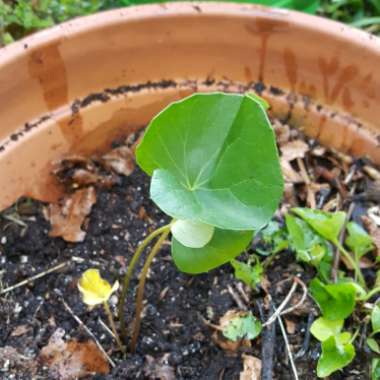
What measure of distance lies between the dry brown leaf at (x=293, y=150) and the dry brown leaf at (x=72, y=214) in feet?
1.32

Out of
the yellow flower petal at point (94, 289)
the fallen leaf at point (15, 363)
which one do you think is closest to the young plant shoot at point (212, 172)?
the yellow flower petal at point (94, 289)

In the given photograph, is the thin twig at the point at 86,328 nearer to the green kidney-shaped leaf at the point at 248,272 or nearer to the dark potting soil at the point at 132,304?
the dark potting soil at the point at 132,304

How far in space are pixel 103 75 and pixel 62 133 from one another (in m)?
0.14

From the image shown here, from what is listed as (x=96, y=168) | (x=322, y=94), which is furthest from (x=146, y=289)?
(x=322, y=94)

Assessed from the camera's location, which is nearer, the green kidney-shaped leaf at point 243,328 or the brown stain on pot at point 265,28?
the green kidney-shaped leaf at point 243,328

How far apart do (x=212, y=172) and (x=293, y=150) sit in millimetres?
460

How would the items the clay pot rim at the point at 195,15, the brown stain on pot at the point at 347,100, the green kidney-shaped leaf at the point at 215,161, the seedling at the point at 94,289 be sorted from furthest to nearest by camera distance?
the brown stain on pot at the point at 347,100 → the clay pot rim at the point at 195,15 → the seedling at the point at 94,289 → the green kidney-shaped leaf at the point at 215,161

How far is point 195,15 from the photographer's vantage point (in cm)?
114

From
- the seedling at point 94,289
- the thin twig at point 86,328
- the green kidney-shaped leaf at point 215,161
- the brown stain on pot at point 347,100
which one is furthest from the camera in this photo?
the brown stain on pot at point 347,100

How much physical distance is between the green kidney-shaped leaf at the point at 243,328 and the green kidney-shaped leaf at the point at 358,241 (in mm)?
232

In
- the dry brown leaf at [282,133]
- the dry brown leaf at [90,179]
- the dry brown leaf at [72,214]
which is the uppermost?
the dry brown leaf at [90,179]

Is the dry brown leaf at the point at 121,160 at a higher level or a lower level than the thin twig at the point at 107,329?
higher

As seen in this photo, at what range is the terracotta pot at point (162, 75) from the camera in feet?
3.56

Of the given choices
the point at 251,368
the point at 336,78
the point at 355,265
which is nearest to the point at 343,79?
the point at 336,78
